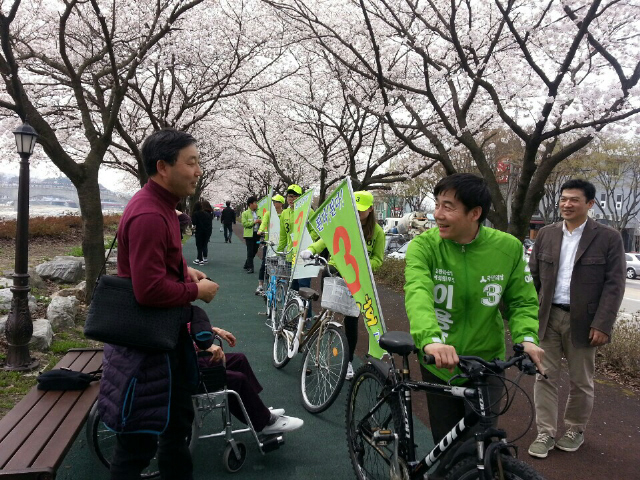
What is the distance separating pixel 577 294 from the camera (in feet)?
11.7

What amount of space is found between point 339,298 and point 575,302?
5.66ft

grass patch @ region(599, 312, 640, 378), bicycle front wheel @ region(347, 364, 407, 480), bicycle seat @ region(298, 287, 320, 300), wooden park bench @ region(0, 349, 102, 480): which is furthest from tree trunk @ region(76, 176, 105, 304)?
grass patch @ region(599, 312, 640, 378)

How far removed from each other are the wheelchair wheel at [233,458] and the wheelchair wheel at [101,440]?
23cm

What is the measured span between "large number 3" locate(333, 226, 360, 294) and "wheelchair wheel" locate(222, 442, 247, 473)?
1.23 meters

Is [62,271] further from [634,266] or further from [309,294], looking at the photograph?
[634,266]

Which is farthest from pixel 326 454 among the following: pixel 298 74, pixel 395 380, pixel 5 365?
pixel 298 74

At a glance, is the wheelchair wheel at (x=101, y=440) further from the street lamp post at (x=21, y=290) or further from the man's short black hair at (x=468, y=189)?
the street lamp post at (x=21, y=290)

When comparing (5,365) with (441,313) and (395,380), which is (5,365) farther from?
(441,313)

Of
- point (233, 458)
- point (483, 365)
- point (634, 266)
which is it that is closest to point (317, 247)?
point (233, 458)

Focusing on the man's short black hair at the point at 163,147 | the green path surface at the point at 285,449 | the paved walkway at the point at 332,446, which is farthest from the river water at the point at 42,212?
the man's short black hair at the point at 163,147

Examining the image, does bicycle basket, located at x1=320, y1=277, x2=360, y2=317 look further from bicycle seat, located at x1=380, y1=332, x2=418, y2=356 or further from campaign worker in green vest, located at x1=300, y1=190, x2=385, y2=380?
bicycle seat, located at x1=380, y1=332, x2=418, y2=356

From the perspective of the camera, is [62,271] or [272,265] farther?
[62,271]

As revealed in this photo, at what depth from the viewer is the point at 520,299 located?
2359 mm

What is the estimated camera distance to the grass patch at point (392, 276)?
12356 mm
